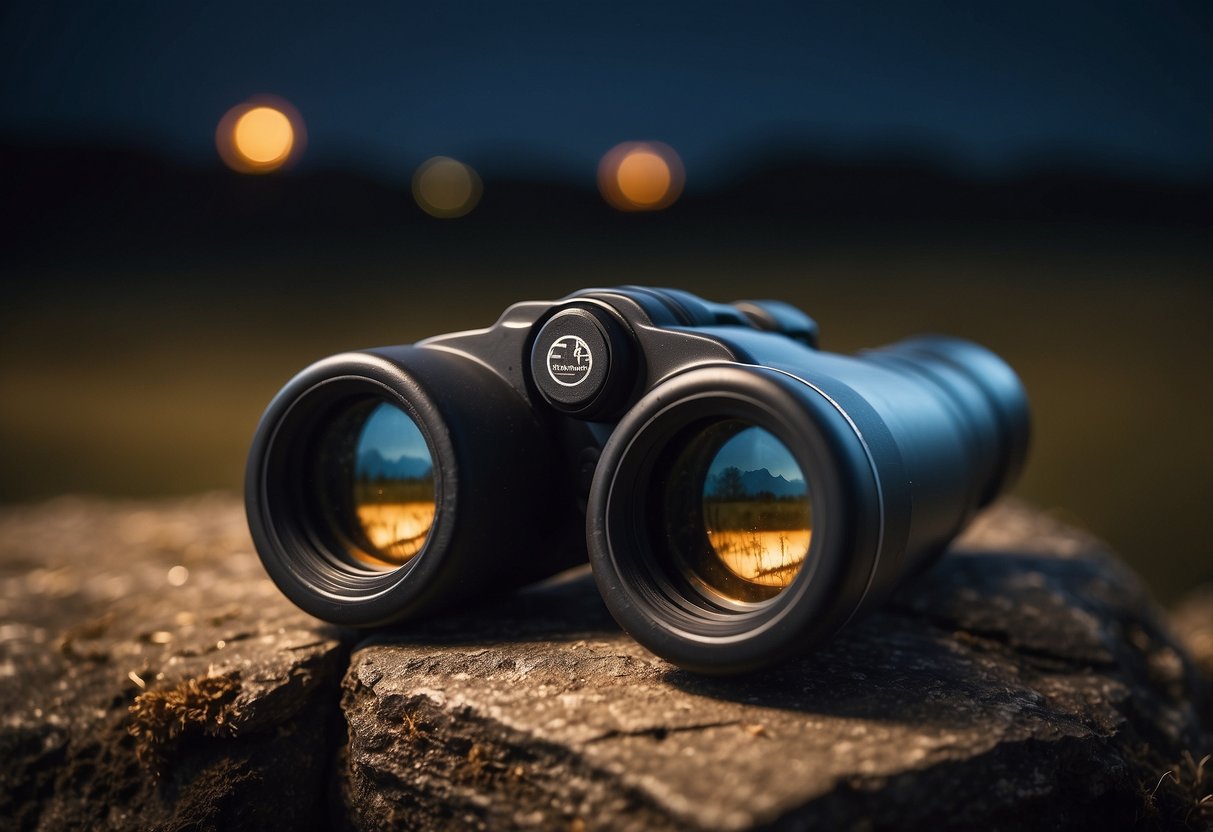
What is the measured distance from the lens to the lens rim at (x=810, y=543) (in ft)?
4.75

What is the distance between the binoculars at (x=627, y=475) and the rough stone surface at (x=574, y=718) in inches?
5.6

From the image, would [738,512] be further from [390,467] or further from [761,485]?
[390,467]

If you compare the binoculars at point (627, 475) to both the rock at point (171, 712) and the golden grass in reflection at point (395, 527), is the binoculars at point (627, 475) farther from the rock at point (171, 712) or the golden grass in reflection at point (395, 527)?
the rock at point (171, 712)

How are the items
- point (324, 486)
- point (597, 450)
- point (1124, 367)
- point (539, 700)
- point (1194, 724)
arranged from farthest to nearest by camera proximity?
point (1124, 367) → point (1194, 724) → point (324, 486) → point (597, 450) → point (539, 700)

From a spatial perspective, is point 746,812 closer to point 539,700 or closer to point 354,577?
point 539,700

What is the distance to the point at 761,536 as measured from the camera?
5.46ft

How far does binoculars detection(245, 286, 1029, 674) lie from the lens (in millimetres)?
1515

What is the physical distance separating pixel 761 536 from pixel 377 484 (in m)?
0.82

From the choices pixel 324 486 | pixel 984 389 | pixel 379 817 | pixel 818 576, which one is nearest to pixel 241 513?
pixel 324 486

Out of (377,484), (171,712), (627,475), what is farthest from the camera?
(377,484)

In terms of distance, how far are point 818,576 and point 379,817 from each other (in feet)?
2.98

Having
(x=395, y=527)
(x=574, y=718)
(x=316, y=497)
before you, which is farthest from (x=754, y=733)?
(x=316, y=497)

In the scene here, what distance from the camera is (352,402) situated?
2.02 metres

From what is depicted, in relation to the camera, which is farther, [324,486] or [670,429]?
[324,486]
